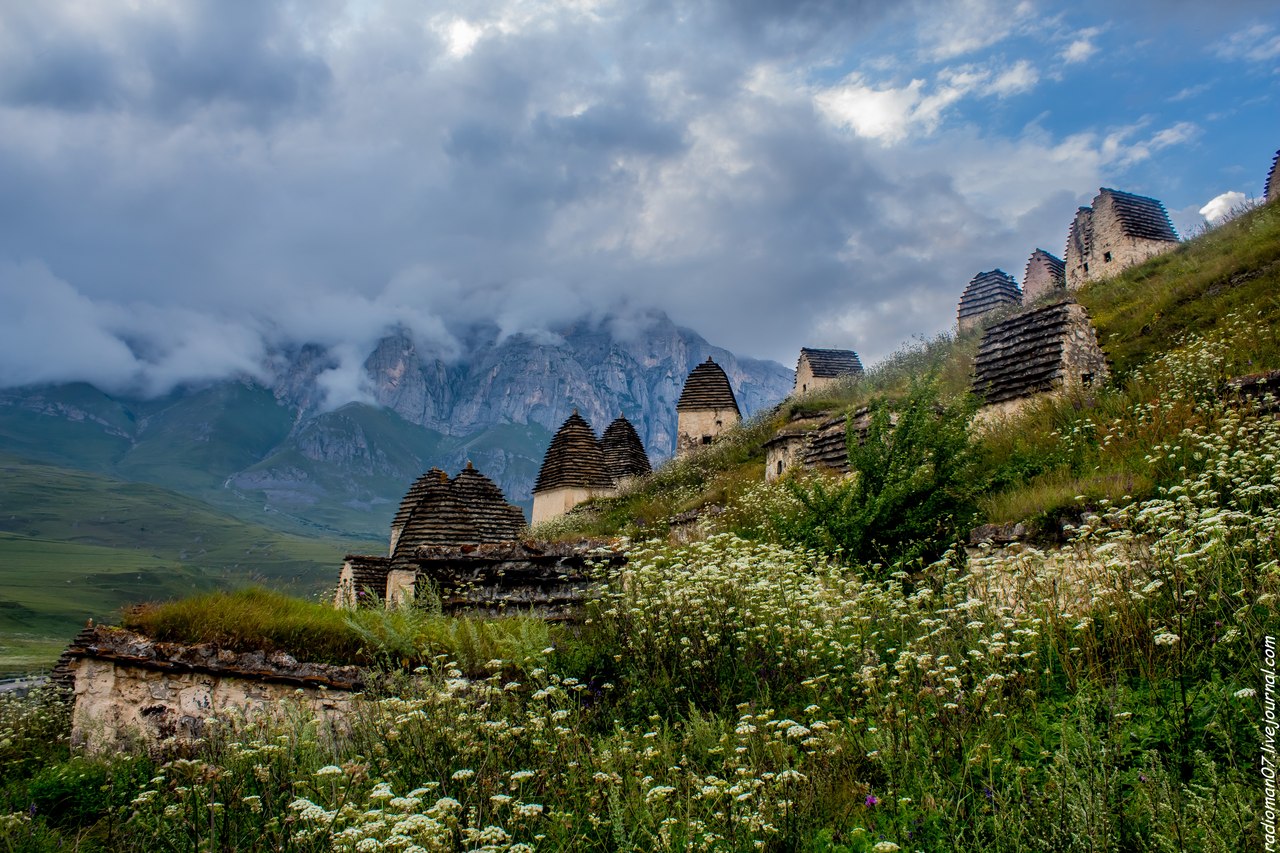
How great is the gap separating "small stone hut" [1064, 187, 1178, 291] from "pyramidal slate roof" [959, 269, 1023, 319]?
648 centimetres

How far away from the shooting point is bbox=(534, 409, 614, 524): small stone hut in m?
34.3

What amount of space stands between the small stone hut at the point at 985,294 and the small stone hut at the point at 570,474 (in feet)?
64.2

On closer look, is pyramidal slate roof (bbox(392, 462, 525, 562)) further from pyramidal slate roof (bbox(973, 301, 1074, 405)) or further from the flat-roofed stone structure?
pyramidal slate roof (bbox(973, 301, 1074, 405))

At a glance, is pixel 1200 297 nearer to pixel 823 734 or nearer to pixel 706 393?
pixel 823 734

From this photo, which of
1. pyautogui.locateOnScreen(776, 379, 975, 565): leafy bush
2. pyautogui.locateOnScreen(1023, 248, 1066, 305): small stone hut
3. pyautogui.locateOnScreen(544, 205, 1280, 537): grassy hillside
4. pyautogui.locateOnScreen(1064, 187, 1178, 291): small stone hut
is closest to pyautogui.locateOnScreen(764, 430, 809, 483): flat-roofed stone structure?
pyautogui.locateOnScreen(544, 205, 1280, 537): grassy hillside

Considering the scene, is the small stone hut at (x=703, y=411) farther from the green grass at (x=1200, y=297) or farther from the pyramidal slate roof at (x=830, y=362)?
the green grass at (x=1200, y=297)

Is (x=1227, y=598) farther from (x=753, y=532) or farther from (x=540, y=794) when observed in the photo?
(x=753, y=532)

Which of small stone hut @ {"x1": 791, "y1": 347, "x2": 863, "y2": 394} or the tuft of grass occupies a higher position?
small stone hut @ {"x1": 791, "y1": 347, "x2": 863, "y2": 394}

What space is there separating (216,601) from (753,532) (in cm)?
841

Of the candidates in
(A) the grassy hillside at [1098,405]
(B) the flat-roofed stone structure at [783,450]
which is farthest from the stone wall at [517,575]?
(B) the flat-roofed stone structure at [783,450]

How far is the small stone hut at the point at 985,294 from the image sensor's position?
39.4m

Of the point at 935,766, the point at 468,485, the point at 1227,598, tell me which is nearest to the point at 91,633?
the point at 935,766

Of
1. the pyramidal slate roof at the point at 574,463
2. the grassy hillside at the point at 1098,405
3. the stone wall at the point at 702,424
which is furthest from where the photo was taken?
the stone wall at the point at 702,424

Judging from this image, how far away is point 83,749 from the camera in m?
5.89
